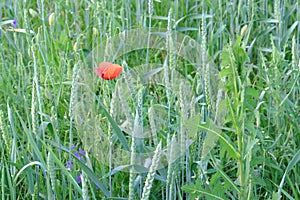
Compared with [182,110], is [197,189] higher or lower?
lower

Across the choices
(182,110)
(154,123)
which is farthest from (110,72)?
(182,110)

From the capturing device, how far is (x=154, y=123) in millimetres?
1099

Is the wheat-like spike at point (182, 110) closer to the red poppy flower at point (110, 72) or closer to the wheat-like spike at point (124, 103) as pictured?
the wheat-like spike at point (124, 103)

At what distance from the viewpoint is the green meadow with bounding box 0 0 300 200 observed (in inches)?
36.2

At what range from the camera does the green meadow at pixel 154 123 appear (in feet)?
3.01

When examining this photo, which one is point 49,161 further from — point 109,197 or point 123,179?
point 123,179

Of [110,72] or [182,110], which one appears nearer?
[182,110]

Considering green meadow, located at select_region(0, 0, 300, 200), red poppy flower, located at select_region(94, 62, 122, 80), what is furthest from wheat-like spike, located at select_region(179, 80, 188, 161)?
red poppy flower, located at select_region(94, 62, 122, 80)

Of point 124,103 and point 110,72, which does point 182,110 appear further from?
point 110,72

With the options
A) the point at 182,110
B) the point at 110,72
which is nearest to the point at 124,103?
the point at 182,110

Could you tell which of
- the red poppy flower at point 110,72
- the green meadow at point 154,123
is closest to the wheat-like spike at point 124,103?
the green meadow at point 154,123

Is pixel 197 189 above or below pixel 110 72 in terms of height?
below

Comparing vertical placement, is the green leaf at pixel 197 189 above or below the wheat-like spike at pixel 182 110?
below

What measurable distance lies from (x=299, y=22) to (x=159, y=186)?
77 cm
